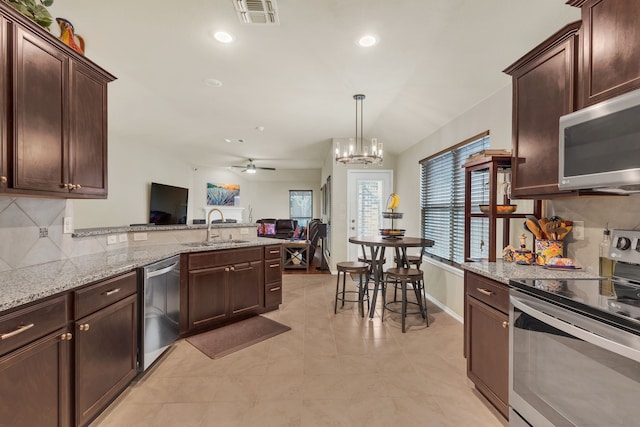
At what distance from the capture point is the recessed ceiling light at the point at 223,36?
7.87ft

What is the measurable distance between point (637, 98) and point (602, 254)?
1.01m

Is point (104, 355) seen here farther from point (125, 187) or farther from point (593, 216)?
point (125, 187)

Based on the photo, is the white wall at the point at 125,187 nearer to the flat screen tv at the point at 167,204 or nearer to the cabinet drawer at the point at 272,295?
the flat screen tv at the point at 167,204

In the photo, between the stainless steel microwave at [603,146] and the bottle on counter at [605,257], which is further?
the bottle on counter at [605,257]

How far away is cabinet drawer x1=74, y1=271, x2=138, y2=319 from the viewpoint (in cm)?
153

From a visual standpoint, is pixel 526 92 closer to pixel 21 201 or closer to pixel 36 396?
pixel 36 396

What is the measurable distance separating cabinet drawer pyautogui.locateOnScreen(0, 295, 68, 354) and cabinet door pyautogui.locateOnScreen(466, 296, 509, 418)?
234 cm

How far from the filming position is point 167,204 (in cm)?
627

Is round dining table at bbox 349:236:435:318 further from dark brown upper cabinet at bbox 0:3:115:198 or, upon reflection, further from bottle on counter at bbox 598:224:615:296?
dark brown upper cabinet at bbox 0:3:115:198

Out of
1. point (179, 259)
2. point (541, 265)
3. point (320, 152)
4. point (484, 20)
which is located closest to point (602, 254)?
point (541, 265)

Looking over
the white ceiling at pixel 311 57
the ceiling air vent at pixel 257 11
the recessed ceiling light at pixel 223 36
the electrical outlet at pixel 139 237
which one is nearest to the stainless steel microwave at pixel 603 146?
the white ceiling at pixel 311 57

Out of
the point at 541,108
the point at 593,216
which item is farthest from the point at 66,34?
the point at 593,216

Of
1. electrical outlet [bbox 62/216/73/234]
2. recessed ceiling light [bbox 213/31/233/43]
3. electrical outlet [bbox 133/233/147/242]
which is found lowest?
electrical outlet [bbox 133/233/147/242]

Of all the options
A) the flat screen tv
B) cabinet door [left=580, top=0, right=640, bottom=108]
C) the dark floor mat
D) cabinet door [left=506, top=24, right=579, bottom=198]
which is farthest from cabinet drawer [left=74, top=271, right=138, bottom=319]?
the flat screen tv
